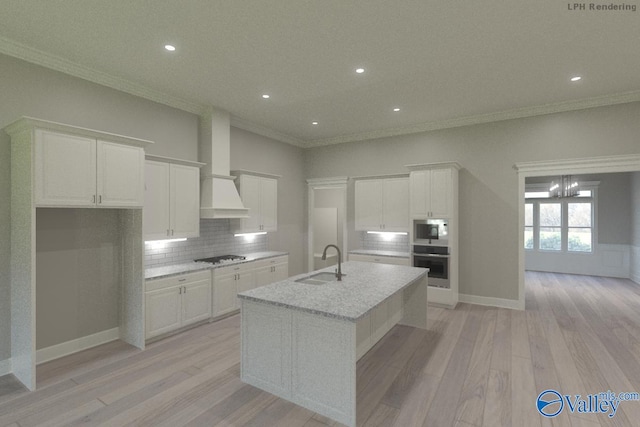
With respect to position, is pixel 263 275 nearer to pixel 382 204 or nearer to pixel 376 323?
pixel 376 323

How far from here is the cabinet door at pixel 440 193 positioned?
5242mm

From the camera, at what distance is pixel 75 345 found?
3.62 m

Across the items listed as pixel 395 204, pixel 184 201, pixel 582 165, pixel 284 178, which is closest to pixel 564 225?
pixel 582 165

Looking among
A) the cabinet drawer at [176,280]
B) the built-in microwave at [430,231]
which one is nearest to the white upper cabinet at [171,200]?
the cabinet drawer at [176,280]

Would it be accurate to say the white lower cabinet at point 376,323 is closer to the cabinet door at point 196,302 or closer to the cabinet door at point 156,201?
the cabinet door at point 196,302

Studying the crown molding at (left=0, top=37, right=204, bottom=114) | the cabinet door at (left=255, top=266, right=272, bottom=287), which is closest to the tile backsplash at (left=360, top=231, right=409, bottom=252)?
the cabinet door at (left=255, top=266, right=272, bottom=287)

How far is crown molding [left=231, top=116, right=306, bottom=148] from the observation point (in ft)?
18.5

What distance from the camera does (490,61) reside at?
3.52m

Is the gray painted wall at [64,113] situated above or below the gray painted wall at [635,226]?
above

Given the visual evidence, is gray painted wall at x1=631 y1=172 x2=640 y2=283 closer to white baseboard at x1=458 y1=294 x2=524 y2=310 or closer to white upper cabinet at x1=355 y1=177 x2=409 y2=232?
white baseboard at x1=458 y1=294 x2=524 y2=310

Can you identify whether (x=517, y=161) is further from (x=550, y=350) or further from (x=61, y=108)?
(x=61, y=108)

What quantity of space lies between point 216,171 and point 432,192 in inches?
145

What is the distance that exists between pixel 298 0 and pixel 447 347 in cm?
400

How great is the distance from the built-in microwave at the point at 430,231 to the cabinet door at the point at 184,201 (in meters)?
3.75
